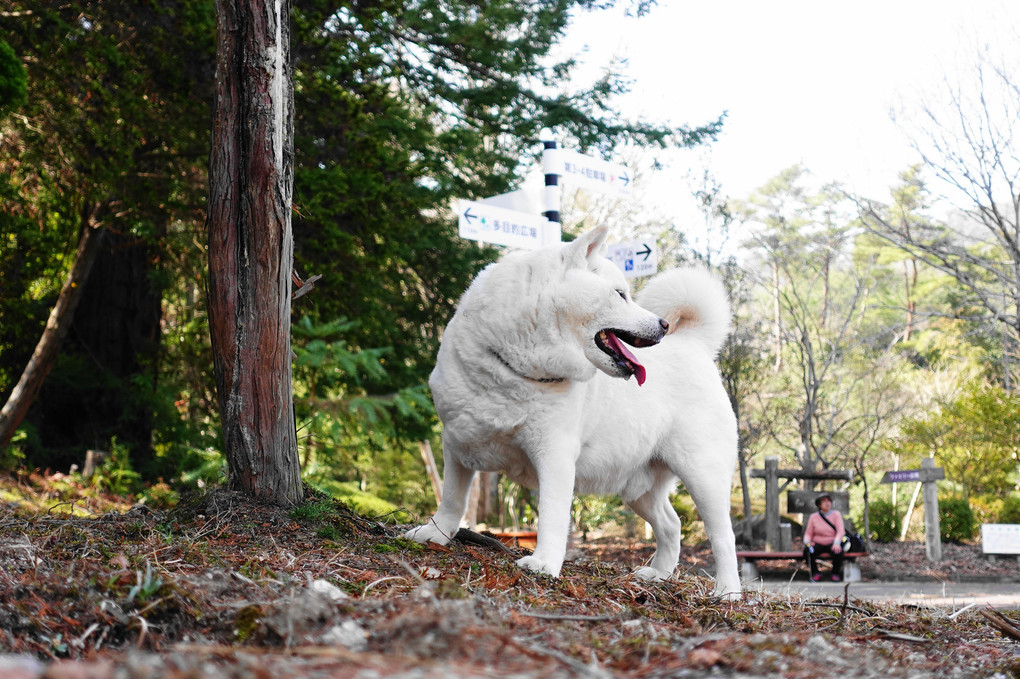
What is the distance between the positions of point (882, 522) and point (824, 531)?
5.98 m

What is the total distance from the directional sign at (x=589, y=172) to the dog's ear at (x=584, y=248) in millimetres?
3250

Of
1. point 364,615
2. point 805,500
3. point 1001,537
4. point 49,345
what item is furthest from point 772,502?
point 364,615

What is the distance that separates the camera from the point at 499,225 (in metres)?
6.43

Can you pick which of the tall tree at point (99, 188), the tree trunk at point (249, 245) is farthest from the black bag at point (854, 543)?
the tree trunk at point (249, 245)

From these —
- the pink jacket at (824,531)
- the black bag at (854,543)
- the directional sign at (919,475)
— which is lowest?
the black bag at (854,543)

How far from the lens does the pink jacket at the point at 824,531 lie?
12.0 meters

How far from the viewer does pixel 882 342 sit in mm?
27922

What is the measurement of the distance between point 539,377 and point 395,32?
8145 millimetres

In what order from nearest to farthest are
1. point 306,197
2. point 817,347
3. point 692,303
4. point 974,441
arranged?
point 692,303, point 306,197, point 974,441, point 817,347

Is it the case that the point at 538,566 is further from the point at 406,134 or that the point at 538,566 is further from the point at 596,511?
the point at 596,511

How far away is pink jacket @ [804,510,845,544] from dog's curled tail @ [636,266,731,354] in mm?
8235

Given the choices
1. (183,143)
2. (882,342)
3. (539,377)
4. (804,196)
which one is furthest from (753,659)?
(804,196)

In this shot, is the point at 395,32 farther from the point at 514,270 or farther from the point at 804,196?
the point at 804,196

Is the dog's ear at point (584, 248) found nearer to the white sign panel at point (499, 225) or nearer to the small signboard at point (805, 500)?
the white sign panel at point (499, 225)
